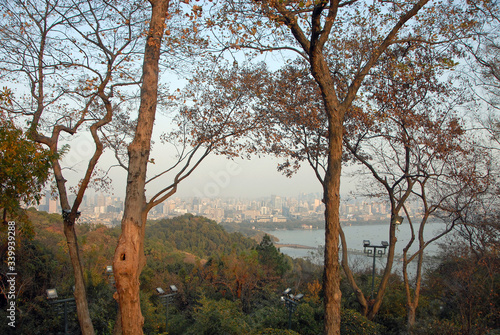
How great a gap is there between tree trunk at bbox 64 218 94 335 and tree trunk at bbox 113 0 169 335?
5.80ft

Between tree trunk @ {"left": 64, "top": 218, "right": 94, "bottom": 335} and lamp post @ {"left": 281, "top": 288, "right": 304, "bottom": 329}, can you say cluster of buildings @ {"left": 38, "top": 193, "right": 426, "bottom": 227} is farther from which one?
tree trunk @ {"left": 64, "top": 218, "right": 94, "bottom": 335}

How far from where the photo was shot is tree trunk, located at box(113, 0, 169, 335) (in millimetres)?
3248

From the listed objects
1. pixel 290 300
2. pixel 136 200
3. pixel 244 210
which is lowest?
pixel 290 300

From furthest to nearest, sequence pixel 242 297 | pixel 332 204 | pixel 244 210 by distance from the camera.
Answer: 1. pixel 244 210
2. pixel 242 297
3. pixel 332 204

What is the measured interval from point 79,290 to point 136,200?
2.70m

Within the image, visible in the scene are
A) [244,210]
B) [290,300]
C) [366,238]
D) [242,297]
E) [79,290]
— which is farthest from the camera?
[244,210]

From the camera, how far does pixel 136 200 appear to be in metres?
3.59

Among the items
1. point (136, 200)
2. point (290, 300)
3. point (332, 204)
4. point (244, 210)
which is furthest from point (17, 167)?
point (244, 210)

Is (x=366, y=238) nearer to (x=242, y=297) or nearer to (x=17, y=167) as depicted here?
(x=242, y=297)

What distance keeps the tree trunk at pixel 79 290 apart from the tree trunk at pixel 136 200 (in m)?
1.77

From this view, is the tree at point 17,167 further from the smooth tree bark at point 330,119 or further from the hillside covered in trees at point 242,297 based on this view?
the smooth tree bark at point 330,119

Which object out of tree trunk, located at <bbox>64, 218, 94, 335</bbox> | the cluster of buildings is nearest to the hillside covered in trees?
tree trunk, located at <bbox>64, 218, 94, 335</bbox>

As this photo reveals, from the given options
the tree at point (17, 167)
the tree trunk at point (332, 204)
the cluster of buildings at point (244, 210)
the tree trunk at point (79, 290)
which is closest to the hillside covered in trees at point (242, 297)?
the tree trunk at point (79, 290)

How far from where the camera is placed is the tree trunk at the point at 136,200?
3248 mm
